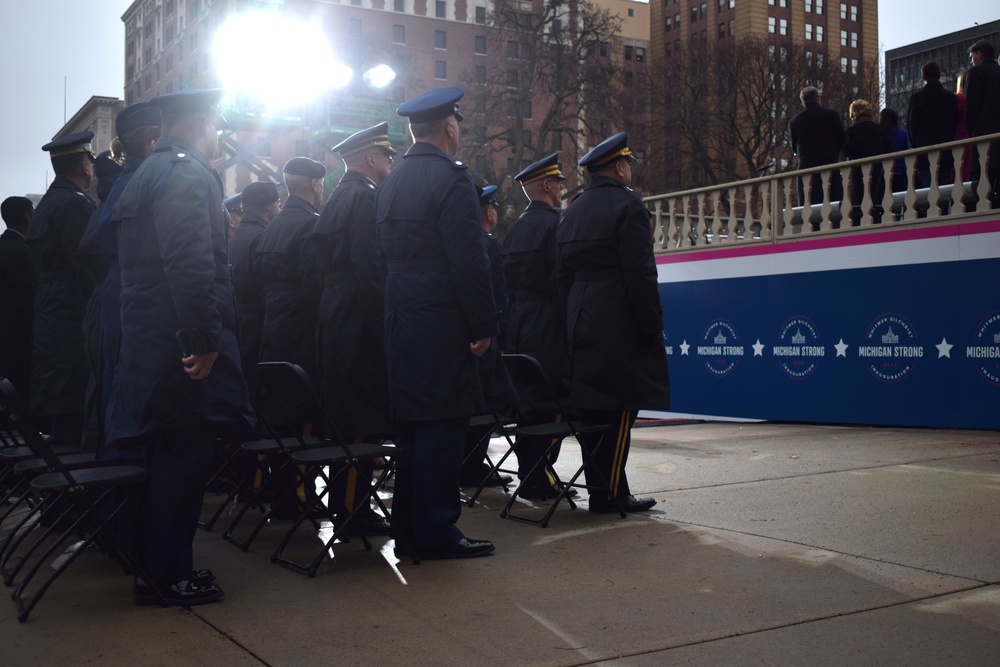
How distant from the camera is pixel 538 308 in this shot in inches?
277

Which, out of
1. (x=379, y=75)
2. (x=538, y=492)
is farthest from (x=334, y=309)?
(x=379, y=75)

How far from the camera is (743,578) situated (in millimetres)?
4555

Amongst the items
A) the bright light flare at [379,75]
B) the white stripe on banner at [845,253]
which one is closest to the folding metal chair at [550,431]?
the white stripe on banner at [845,253]

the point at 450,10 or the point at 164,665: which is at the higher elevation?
the point at 450,10

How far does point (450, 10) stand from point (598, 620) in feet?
251

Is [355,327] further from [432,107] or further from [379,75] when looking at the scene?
[379,75]

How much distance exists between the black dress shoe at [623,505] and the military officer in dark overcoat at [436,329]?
122 cm

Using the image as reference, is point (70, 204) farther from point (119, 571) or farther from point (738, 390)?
point (738, 390)

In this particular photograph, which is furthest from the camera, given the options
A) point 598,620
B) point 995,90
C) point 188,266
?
point 995,90

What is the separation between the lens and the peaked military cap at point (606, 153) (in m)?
6.47

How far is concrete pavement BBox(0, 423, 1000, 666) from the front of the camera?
3.63m

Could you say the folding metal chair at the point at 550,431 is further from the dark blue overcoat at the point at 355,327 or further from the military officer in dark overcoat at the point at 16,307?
the military officer in dark overcoat at the point at 16,307

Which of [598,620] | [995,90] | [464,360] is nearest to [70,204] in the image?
[464,360]

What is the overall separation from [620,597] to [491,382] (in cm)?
144
